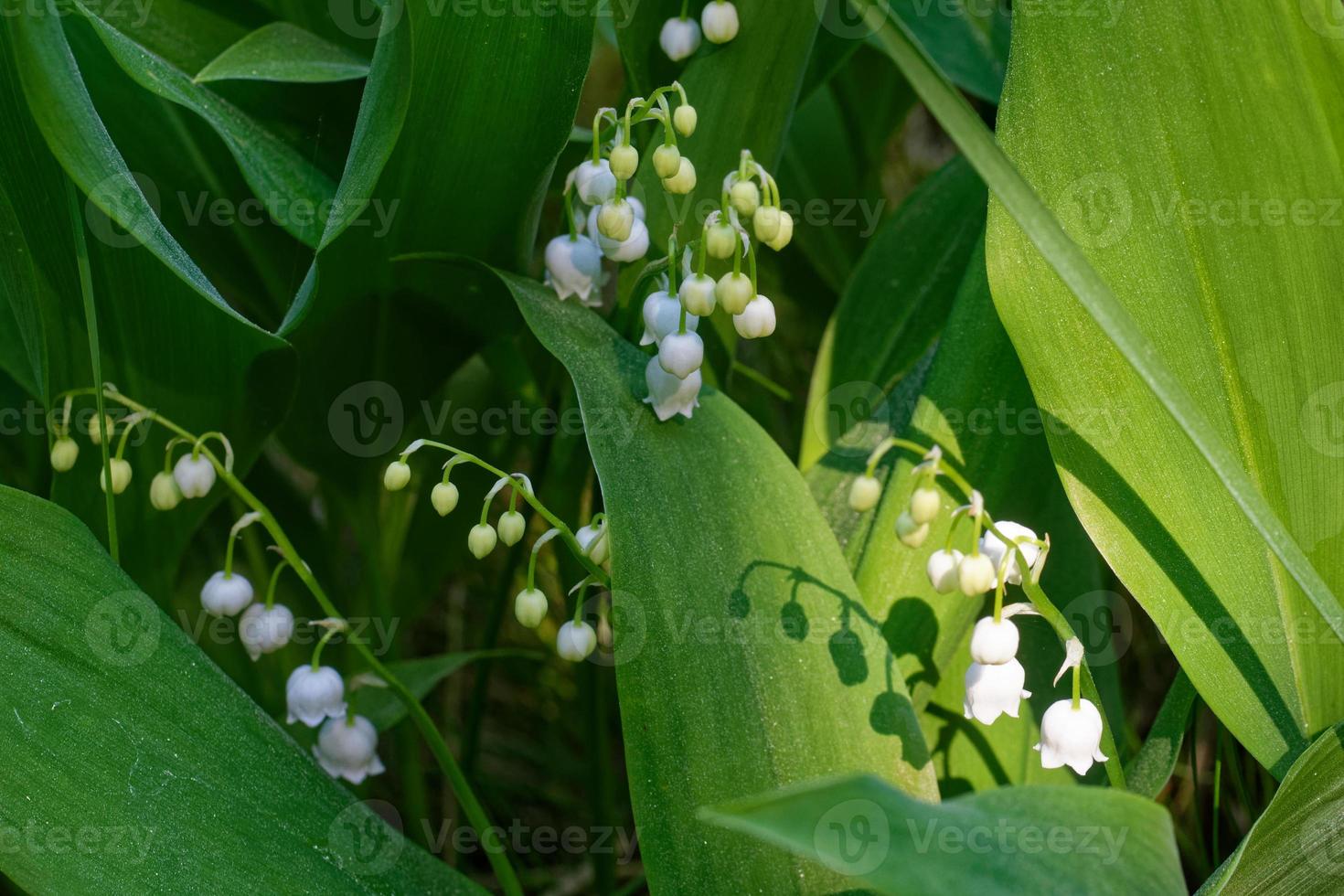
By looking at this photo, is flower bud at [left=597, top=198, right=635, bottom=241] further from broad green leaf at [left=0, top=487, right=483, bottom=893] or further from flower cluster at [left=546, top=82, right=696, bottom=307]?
broad green leaf at [left=0, top=487, right=483, bottom=893]

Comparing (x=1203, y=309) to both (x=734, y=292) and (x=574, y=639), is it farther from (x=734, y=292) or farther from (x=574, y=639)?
(x=574, y=639)

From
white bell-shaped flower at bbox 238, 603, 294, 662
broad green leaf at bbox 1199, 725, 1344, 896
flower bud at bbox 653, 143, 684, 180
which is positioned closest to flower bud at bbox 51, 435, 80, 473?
white bell-shaped flower at bbox 238, 603, 294, 662

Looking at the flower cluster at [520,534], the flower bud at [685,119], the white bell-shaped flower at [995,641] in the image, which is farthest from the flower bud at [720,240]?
the white bell-shaped flower at [995,641]

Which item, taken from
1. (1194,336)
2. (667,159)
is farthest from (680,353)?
(1194,336)

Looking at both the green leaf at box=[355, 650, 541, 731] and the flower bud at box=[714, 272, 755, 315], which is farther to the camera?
the green leaf at box=[355, 650, 541, 731]

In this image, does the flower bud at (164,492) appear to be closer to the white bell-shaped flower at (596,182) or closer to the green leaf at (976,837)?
the white bell-shaped flower at (596,182)

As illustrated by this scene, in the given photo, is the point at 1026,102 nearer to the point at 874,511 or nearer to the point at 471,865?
the point at 874,511
